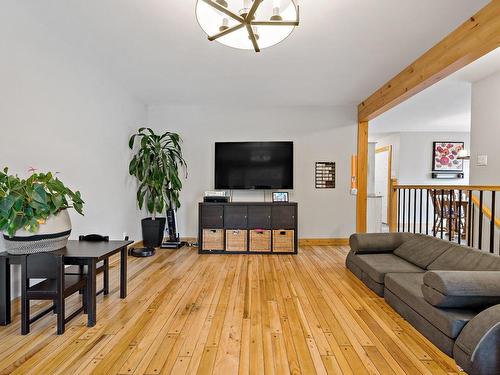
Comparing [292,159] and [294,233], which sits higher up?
[292,159]

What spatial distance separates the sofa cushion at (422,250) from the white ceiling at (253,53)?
2.04m

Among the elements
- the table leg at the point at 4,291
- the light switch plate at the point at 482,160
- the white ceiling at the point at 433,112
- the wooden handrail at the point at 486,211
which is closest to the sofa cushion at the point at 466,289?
the wooden handrail at the point at 486,211

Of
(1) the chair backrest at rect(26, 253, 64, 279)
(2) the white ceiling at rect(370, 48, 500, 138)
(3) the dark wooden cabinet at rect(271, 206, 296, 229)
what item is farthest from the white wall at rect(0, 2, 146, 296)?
(2) the white ceiling at rect(370, 48, 500, 138)

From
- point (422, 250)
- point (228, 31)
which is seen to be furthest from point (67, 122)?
point (422, 250)

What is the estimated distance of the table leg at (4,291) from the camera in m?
1.98

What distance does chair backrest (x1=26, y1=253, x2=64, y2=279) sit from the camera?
6.32 feet

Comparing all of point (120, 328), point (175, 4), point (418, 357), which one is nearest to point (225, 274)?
point (120, 328)

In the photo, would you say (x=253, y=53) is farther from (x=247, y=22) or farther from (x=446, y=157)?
(x=446, y=157)

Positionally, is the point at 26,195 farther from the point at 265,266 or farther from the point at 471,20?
the point at 471,20

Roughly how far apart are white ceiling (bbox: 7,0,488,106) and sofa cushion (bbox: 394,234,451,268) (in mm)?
2040

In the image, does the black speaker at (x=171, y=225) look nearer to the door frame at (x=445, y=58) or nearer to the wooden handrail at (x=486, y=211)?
the door frame at (x=445, y=58)

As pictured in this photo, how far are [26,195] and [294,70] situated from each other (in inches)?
119

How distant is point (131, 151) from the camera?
14.5ft

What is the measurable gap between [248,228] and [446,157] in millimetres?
6310
